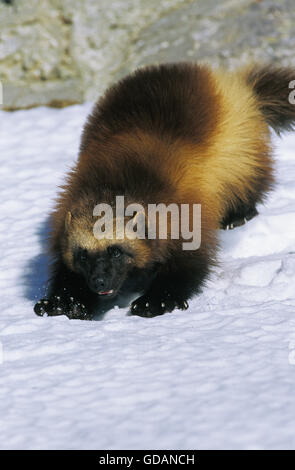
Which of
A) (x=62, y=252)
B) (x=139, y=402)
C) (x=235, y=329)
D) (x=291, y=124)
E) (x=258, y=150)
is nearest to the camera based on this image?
(x=139, y=402)

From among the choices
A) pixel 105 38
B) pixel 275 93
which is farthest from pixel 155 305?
pixel 105 38

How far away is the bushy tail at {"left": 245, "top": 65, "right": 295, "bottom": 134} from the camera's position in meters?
3.40

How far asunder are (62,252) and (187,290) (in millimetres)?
498

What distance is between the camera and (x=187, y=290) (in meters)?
2.83

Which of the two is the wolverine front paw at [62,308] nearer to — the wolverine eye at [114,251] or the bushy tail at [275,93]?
the wolverine eye at [114,251]

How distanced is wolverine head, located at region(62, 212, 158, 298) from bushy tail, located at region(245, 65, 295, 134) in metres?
1.09

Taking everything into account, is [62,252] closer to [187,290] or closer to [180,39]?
[187,290]

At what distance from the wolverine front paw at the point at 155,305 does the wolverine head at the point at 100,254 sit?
12 centimetres

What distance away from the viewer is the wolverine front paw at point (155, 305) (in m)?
2.76

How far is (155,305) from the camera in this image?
2.77 meters

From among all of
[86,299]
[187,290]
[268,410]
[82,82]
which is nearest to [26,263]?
[86,299]

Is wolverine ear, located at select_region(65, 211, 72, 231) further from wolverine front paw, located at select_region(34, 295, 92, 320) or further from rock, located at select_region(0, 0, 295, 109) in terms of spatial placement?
rock, located at select_region(0, 0, 295, 109)

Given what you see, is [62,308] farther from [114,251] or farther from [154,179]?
[154,179]

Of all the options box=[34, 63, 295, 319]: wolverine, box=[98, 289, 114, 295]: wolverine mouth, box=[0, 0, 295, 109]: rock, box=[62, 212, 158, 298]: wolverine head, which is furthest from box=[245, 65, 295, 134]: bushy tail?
box=[0, 0, 295, 109]: rock
